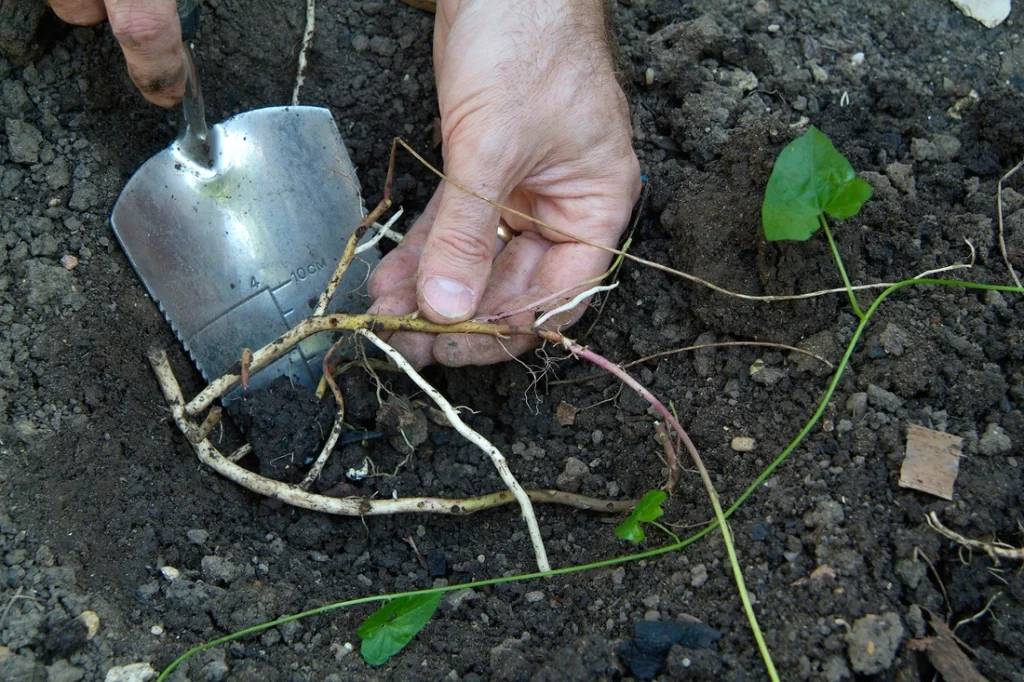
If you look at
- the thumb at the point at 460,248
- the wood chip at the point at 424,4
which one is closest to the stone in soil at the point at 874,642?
the thumb at the point at 460,248

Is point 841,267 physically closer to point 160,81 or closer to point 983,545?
point 983,545

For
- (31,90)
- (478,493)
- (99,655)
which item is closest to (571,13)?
(478,493)

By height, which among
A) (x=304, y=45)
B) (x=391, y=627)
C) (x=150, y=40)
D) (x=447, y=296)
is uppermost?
(x=150, y=40)

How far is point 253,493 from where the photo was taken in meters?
1.53

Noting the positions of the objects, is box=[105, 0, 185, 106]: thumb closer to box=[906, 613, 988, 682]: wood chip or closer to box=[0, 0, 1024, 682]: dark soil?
box=[0, 0, 1024, 682]: dark soil

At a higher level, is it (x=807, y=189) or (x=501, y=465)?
(x=807, y=189)

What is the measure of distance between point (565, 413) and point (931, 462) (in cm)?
65

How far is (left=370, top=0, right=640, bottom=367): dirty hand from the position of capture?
1.40 meters

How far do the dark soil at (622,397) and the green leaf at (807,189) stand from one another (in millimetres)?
113

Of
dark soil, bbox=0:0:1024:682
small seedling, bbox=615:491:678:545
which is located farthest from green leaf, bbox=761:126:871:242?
small seedling, bbox=615:491:678:545

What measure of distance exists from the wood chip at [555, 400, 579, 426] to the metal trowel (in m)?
0.51

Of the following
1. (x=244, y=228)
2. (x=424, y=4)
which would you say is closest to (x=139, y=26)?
(x=244, y=228)

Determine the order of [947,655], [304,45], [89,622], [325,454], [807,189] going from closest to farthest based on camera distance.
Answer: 1. [947,655]
2. [89,622]
3. [807,189]
4. [325,454]
5. [304,45]

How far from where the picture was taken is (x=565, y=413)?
1.58 metres
